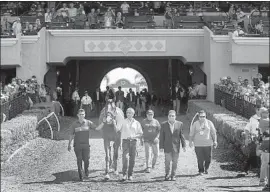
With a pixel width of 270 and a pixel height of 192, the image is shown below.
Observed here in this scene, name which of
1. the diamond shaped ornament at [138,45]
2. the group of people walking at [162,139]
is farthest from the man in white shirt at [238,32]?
the group of people walking at [162,139]

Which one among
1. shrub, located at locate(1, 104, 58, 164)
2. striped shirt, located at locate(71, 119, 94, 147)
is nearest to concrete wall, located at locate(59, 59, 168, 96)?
shrub, located at locate(1, 104, 58, 164)

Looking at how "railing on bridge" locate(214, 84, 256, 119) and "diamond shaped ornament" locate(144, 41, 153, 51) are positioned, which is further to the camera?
"diamond shaped ornament" locate(144, 41, 153, 51)

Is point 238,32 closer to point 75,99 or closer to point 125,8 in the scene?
point 125,8

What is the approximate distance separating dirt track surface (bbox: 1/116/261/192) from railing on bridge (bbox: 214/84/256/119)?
2.17 m

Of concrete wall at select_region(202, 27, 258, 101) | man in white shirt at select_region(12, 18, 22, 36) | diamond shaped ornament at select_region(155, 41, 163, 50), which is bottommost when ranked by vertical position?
concrete wall at select_region(202, 27, 258, 101)

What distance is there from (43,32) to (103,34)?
263 cm

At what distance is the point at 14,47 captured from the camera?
2398cm

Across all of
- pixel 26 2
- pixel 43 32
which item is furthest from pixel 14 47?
pixel 26 2

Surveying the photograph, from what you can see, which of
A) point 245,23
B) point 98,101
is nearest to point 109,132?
point 98,101

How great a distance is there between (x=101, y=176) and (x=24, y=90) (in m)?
8.95

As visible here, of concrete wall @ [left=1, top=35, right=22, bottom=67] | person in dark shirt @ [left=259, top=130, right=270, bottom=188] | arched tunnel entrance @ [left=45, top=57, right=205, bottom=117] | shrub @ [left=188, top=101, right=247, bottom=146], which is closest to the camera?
person in dark shirt @ [left=259, top=130, right=270, bottom=188]

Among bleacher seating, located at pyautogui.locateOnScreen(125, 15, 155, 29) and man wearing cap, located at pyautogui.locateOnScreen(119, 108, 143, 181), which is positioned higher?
bleacher seating, located at pyautogui.locateOnScreen(125, 15, 155, 29)

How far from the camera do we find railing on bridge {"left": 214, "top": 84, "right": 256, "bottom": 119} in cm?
1700

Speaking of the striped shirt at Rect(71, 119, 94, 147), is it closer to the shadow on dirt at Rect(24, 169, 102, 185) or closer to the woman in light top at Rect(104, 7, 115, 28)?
the shadow on dirt at Rect(24, 169, 102, 185)
